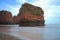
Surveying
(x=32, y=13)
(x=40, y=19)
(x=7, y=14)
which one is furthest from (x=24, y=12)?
(x=7, y=14)

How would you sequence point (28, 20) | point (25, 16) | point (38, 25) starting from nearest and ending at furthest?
1. point (25, 16)
2. point (28, 20)
3. point (38, 25)

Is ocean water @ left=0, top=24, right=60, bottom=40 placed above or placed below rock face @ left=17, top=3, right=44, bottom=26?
below

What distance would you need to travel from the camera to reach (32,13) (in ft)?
35.1

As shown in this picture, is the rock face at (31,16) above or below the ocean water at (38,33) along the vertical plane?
above

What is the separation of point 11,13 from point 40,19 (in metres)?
5.63

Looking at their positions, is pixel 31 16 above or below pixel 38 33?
above

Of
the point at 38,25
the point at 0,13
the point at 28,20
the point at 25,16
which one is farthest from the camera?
the point at 38,25

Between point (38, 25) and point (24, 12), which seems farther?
point (38, 25)

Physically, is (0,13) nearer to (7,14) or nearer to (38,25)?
(7,14)

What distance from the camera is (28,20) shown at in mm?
11117

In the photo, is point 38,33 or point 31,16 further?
point 31,16

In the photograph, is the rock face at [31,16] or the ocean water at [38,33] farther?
the rock face at [31,16]

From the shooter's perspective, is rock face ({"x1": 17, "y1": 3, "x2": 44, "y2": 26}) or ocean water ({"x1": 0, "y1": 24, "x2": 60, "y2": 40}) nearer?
ocean water ({"x1": 0, "y1": 24, "x2": 60, "y2": 40})

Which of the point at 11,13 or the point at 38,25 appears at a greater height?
the point at 11,13
